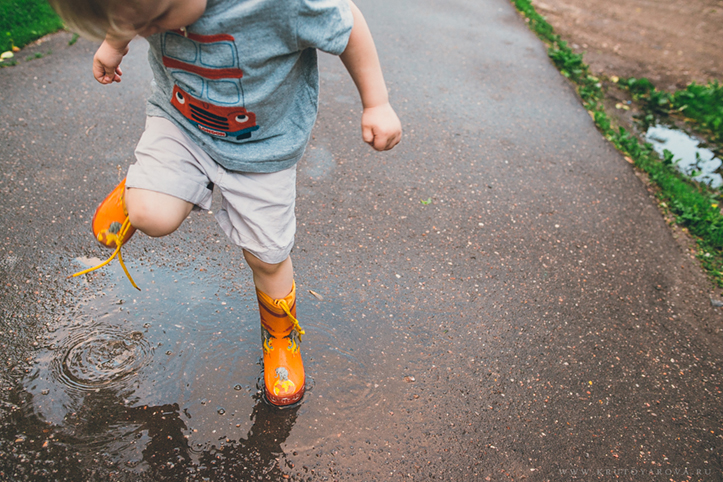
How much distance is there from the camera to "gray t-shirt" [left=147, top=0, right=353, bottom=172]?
1234mm

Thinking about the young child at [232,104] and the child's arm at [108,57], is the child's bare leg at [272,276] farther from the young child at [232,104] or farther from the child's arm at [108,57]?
the child's arm at [108,57]

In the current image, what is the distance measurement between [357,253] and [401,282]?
0.27 metres

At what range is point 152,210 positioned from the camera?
1.38 meters

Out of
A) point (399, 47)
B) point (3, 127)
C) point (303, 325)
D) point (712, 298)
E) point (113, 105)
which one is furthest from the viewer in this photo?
point (399, 47)

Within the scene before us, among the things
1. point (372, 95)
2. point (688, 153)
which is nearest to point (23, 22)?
point (372, 95)

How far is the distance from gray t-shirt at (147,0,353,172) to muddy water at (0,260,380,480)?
2.79ft

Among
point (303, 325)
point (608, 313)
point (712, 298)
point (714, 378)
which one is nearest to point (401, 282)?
point (303, 325)

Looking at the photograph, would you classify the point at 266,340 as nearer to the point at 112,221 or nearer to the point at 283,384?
the point at 283,384

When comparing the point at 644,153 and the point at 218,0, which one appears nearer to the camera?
the point at 218,0

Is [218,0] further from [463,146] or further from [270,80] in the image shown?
[463,146]

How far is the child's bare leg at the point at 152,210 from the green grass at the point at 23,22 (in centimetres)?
308

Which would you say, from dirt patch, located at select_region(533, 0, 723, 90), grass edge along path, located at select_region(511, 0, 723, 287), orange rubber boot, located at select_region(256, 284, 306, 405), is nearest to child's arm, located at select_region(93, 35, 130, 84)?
orange rubber boot, located at select_region(256, 284, 306, 405)

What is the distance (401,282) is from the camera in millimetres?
2391

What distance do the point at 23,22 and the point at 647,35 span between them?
6.24 meters
